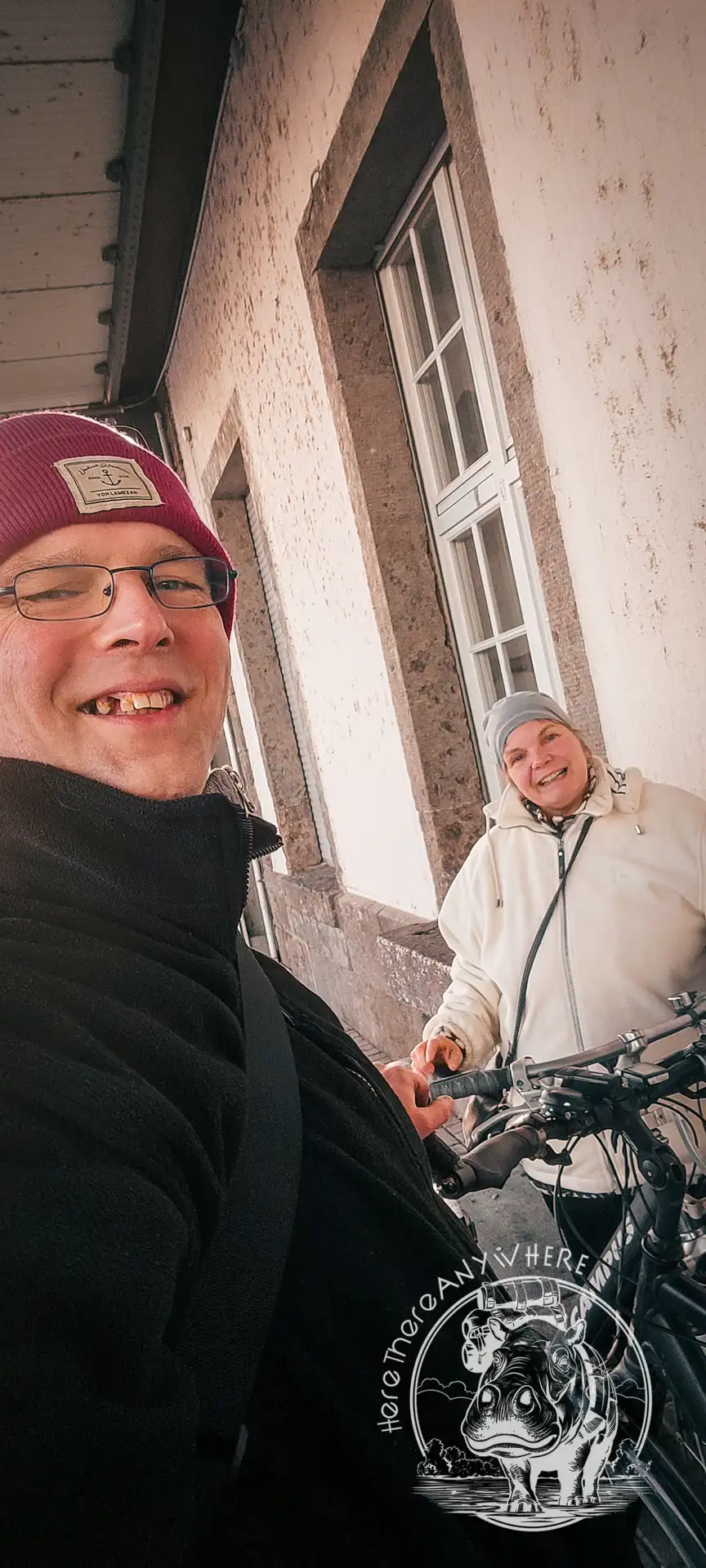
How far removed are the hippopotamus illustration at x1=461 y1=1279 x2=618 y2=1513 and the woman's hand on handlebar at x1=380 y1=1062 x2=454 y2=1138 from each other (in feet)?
0.87

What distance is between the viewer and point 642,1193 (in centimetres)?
157

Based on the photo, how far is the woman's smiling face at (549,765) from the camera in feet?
7.63

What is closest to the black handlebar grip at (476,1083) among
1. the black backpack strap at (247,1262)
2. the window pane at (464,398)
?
the black backpack strap at (247,1262)

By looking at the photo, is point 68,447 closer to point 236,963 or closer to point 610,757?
point 236,963

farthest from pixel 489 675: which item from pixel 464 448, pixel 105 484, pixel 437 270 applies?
pixel 105 484

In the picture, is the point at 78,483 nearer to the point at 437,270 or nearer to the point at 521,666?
the point at 521,666

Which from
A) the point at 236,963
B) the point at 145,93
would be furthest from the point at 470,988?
the point at 145,93

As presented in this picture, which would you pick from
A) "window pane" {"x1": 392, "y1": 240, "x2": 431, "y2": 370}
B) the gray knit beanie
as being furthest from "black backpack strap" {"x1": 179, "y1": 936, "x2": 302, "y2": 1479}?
"window pane" {"x1": 392, "y1": 240, "x2": 431, "y2": 370}

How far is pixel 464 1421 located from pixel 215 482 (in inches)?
261

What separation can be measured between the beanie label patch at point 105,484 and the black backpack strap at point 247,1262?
58 cm

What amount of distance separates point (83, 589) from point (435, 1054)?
1296 millimetres

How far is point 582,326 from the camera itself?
2.35 meters

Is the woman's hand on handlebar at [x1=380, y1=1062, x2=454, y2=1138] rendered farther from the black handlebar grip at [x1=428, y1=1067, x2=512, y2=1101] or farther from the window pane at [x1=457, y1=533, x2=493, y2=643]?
the window pane at [x1=457, y1=533, x2=493, y2=643]
